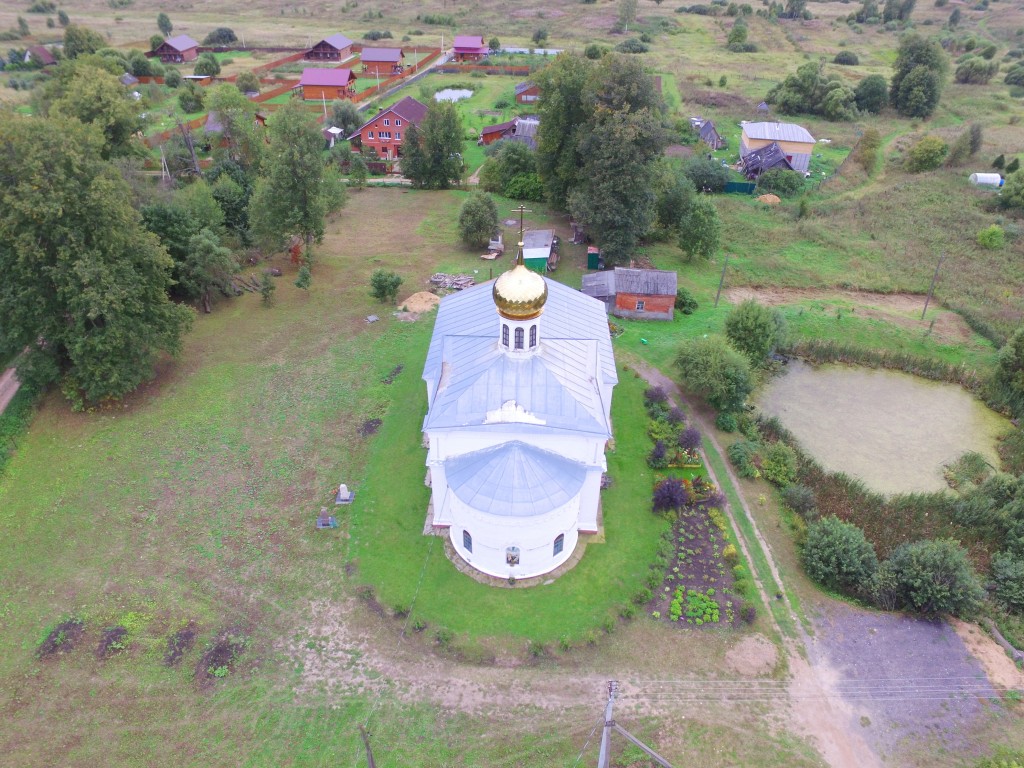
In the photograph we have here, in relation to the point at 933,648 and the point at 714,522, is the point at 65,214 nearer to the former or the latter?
the point at 714,522

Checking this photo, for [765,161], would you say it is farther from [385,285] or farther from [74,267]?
[74,267]

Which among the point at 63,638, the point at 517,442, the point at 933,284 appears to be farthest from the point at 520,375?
the point at 933,284

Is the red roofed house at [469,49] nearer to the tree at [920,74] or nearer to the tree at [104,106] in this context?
the tree at [920,74]

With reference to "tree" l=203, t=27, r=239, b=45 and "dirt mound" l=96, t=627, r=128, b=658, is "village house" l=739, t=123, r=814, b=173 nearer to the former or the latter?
"dirt mound" l=96, t=627, r=128, b=658

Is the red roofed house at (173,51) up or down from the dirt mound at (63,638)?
up

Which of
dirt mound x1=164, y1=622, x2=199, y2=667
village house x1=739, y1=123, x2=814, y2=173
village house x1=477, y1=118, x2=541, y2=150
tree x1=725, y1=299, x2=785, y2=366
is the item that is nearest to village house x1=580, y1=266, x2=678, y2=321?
tree x1=725, y1=299, x2=785, y2=366

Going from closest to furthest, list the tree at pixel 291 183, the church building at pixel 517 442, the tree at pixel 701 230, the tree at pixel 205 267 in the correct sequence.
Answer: the church building at pixel 517 442 < the tree at pixel 205 267 < the tree at pixel 291 183 < the tree at pixel 701 230

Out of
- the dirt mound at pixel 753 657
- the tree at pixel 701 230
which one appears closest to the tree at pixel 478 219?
the tree at pixel 701 230

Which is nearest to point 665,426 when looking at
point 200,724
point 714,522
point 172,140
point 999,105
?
point 714,522
